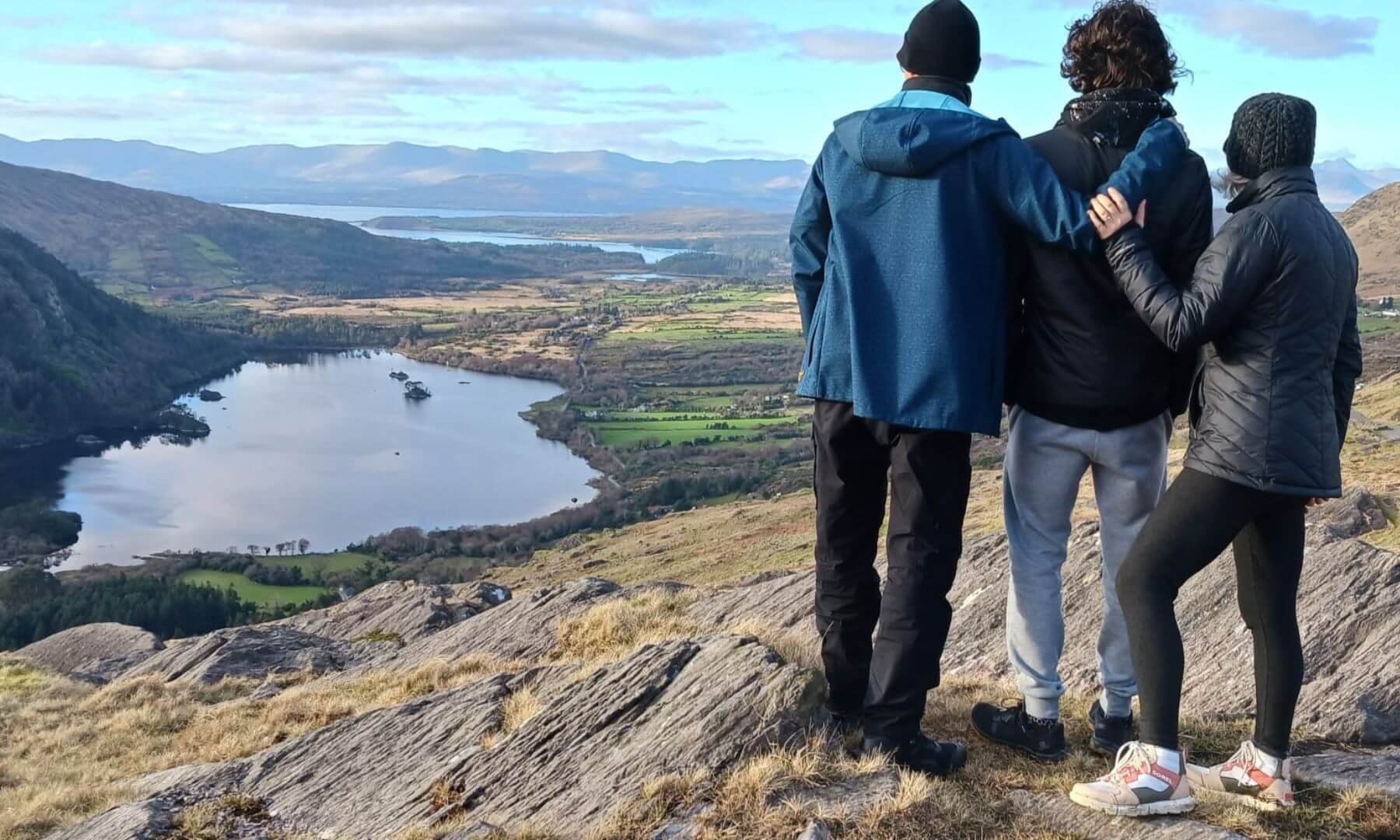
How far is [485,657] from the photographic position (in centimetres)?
1141

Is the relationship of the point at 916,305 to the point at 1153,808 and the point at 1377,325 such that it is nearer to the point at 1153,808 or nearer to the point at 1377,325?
the point at 1153,808

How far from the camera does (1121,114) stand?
5008 mm

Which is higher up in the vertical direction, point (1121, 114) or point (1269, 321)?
point (1121, 114)

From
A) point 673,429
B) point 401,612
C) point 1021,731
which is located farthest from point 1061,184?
point 673,429

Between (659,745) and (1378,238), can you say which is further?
(1378,238)

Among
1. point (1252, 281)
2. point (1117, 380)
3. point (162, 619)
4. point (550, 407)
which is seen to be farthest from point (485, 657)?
Result: point (550, 407)

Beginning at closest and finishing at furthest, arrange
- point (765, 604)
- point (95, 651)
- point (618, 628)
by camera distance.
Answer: point (618, 628) → point (765, 604) → point (95, 651)

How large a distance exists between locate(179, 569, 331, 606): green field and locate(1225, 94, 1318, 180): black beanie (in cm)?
5081

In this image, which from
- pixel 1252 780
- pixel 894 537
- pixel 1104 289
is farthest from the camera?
pixel 894 537

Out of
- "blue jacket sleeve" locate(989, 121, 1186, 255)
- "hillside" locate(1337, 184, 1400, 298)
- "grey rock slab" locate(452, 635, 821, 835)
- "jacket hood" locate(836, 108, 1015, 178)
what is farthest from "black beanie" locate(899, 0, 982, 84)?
"hillside" locate(1337, 184, 1400, 298)

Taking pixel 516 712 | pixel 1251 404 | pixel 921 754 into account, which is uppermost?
pixel 1251 404

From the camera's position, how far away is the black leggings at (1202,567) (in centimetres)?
484

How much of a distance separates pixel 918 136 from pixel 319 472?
3677 inches

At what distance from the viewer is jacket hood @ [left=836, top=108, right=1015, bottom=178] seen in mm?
4887
